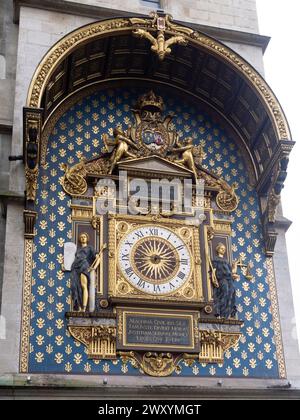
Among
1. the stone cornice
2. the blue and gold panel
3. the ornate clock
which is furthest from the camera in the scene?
the stone cornice

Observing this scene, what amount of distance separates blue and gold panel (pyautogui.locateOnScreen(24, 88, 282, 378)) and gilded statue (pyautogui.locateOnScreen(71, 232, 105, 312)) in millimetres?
143

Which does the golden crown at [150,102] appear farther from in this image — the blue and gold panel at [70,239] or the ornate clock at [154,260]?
the ornate clock at [154,260]

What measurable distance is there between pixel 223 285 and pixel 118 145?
3089 millimetres

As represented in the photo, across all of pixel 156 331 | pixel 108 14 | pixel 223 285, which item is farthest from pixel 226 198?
pixel 108 14

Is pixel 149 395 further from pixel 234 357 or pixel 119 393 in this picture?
pixel 234 357

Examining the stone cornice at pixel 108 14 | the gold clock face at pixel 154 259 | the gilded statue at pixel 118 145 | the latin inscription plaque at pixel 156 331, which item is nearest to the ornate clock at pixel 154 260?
the gold clock face at pixel 154 259

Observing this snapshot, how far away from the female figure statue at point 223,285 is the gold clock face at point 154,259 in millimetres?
492

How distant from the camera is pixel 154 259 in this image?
12641mm

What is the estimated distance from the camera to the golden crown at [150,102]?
1407 centimetres

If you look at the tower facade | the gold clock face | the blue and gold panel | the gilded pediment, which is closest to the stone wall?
the tower facade

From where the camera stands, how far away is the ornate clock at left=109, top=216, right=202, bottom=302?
12.3 m

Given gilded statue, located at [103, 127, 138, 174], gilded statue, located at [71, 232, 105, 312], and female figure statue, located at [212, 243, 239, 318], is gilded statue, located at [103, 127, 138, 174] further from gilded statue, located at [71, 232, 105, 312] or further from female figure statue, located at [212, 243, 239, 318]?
female figure statue, located at [212, 243, 239, 318]
